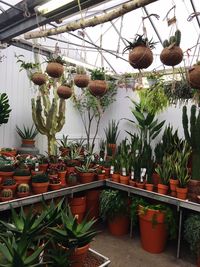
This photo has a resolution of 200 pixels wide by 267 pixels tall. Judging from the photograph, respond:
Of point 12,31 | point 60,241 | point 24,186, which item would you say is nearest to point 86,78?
point 12,31

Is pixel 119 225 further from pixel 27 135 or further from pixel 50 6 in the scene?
pixel 50 6

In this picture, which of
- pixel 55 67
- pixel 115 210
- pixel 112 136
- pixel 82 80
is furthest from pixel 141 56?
pixel 112 136

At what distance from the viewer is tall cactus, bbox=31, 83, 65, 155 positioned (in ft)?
14.1

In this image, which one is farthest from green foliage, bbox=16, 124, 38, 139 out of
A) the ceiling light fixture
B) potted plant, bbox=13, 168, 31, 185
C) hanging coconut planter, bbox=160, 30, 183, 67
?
hanging coconut planter, bbox=160, 30, 183, 67

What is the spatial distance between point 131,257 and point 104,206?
0.78 m

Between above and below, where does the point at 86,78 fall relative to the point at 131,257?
above

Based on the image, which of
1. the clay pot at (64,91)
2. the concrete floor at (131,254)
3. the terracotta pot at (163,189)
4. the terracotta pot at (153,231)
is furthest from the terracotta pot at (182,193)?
the clay pot at (64,91)

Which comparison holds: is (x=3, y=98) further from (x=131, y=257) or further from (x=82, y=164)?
(x=131, y=257)

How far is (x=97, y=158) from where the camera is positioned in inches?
168

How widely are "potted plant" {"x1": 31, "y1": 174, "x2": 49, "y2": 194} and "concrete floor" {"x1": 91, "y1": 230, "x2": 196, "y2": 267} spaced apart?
108 centimetres

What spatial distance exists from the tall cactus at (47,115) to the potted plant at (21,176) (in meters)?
1.40

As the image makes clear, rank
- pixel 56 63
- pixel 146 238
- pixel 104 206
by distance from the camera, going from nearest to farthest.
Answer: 1. pixel 56 63
2. pixel 146 238
3. pixel 104 206

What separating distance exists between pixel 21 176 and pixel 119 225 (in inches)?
65.3

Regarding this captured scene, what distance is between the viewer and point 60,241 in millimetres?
1835
